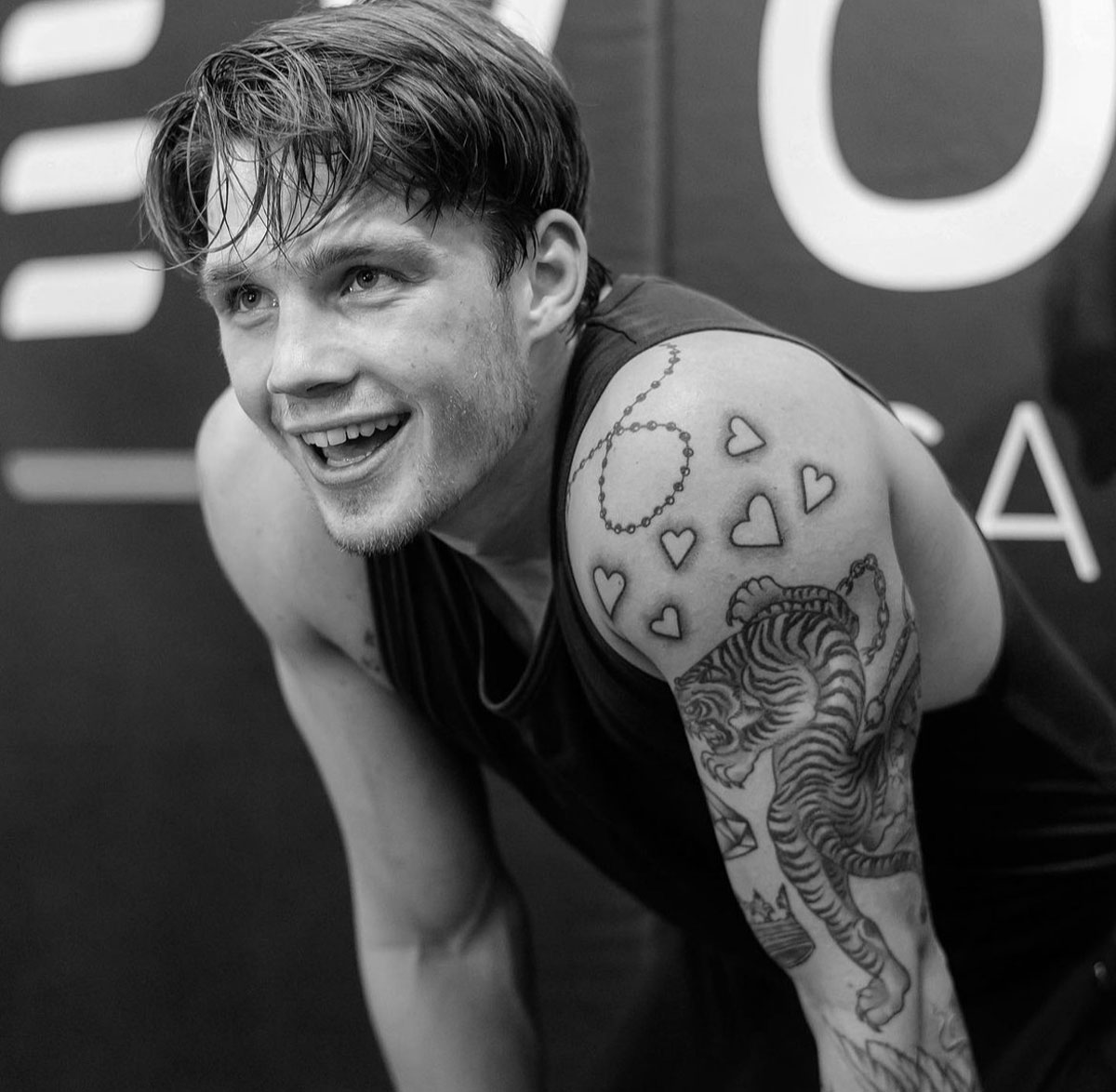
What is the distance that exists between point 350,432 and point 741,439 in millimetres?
218

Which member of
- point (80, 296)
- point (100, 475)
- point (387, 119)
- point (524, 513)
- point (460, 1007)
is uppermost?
point (387, 119)

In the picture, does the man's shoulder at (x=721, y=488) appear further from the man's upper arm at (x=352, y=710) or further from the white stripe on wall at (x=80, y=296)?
the white stripe on wall at (x=80, y=296)

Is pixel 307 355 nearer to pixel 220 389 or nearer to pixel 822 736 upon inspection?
pixel 822 736

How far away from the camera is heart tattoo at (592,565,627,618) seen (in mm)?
671

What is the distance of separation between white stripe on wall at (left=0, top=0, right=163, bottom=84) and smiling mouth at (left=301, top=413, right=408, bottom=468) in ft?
2.79

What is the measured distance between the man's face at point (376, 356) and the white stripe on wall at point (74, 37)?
79 cm

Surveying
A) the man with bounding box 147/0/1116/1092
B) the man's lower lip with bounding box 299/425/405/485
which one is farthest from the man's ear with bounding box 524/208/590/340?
the man's lower lip with bounding box 299/425/405/485

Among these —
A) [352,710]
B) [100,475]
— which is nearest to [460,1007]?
[352,710]

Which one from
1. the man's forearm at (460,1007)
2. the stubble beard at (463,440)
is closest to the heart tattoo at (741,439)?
the stubble beard at (463,440)

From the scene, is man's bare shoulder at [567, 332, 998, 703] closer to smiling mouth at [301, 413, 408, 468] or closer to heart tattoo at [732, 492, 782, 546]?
heart tattoo at [732, 492, 782, 546]

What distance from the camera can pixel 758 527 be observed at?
648 mm

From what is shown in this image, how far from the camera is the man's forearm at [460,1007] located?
1051mm

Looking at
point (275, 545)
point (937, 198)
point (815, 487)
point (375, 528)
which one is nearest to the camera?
point (815, 487)

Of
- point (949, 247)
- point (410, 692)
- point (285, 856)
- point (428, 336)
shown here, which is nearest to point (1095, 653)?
point (949, 247)
